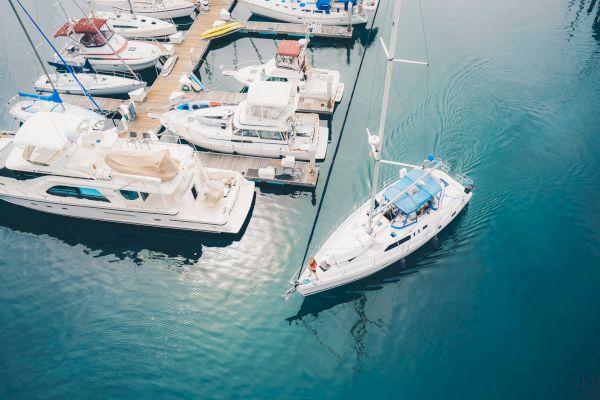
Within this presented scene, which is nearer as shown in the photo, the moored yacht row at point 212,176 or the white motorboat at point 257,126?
the moored yacht row at point 212,176

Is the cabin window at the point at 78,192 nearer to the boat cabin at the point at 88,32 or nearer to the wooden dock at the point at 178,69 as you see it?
the wooden dock at the point at 178,69

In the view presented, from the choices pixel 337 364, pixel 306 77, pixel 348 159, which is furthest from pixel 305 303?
pixel 306 77

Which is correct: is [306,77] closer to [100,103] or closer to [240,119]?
[240,119]

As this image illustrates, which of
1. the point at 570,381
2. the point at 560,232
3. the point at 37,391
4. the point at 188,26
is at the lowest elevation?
the point at 37,391

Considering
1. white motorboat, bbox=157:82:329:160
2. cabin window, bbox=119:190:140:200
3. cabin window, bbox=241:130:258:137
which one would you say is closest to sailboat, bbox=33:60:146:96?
white motorboat, bbox=157:82:329:160

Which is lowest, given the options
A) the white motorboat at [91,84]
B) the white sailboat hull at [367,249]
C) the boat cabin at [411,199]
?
the white sailboat hull at [367,249]

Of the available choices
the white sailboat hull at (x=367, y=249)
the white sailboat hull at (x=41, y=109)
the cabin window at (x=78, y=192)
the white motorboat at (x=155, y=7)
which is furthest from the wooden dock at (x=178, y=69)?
the white sailboat hull at (x=367, y=249)

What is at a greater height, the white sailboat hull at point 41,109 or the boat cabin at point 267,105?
the boat cabin at point 267,105
